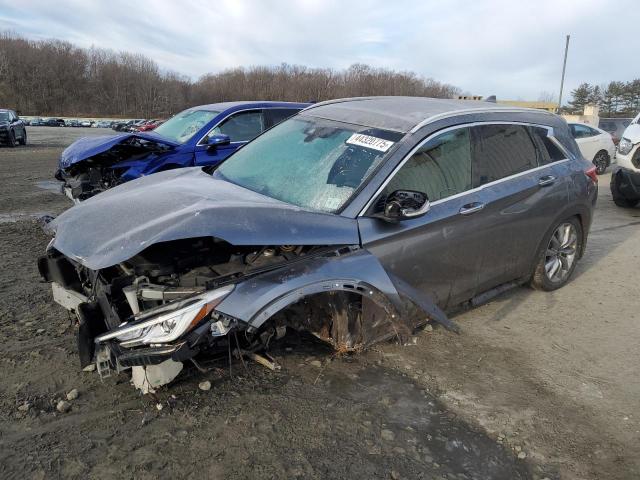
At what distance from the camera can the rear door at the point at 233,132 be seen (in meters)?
7.47

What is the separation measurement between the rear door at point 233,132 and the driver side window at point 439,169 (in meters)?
4.33

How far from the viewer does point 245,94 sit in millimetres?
95562

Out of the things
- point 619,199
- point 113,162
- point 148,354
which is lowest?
point 619,199

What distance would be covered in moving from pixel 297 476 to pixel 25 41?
10960 centimetres

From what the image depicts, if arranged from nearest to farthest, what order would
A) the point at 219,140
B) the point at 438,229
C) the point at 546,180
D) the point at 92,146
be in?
1. the point at 438,229
2. the point at 546,180
3. the point at 92,146
4. the point at 219,140

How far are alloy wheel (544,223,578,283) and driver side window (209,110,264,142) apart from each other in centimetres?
479

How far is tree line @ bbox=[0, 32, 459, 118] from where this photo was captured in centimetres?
8056

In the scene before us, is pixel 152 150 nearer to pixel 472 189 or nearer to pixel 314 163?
pixel 314 163

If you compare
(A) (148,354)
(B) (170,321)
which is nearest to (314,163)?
(B) (170,321)

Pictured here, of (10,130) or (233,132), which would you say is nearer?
(233,132)

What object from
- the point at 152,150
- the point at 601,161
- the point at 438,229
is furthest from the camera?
the point at 601,161

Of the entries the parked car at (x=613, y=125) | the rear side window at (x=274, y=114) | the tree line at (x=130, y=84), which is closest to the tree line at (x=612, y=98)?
the tree line at (x=130, y=84)

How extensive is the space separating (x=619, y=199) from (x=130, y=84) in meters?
96.2

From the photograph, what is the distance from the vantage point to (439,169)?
3.62m
